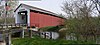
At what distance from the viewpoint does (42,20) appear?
108 feet

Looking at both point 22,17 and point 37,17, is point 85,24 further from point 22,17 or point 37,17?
point 22,17

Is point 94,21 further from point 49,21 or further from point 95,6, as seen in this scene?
point 49,21

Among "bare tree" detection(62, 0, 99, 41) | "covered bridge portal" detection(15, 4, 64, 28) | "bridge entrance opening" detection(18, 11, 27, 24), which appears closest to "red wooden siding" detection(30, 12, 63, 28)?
"covered bridge portal" detection(15, 4, 64, 28)

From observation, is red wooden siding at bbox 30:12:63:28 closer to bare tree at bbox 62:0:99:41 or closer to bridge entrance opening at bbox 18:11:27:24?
bridge entrance opening at bbox 18:11:27:24

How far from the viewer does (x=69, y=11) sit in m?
24.7

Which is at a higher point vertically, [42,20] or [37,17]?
[37,17]

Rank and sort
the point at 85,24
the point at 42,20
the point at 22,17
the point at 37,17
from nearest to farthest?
the point at 85,24, the point at 37,17, the point at 42,20, the point at 22,17

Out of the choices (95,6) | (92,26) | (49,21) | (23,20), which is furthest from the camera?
(23,20)

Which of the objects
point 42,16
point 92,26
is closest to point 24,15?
point 42,16

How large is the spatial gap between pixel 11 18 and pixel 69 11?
2881cm

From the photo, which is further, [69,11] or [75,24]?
[69,11]

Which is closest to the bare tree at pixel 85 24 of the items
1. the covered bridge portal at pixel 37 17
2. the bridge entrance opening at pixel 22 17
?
the covered bridge portal at pixel 37 17

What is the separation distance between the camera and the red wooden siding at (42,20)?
104 ft

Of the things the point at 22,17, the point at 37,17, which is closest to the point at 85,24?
the point at 37,17
